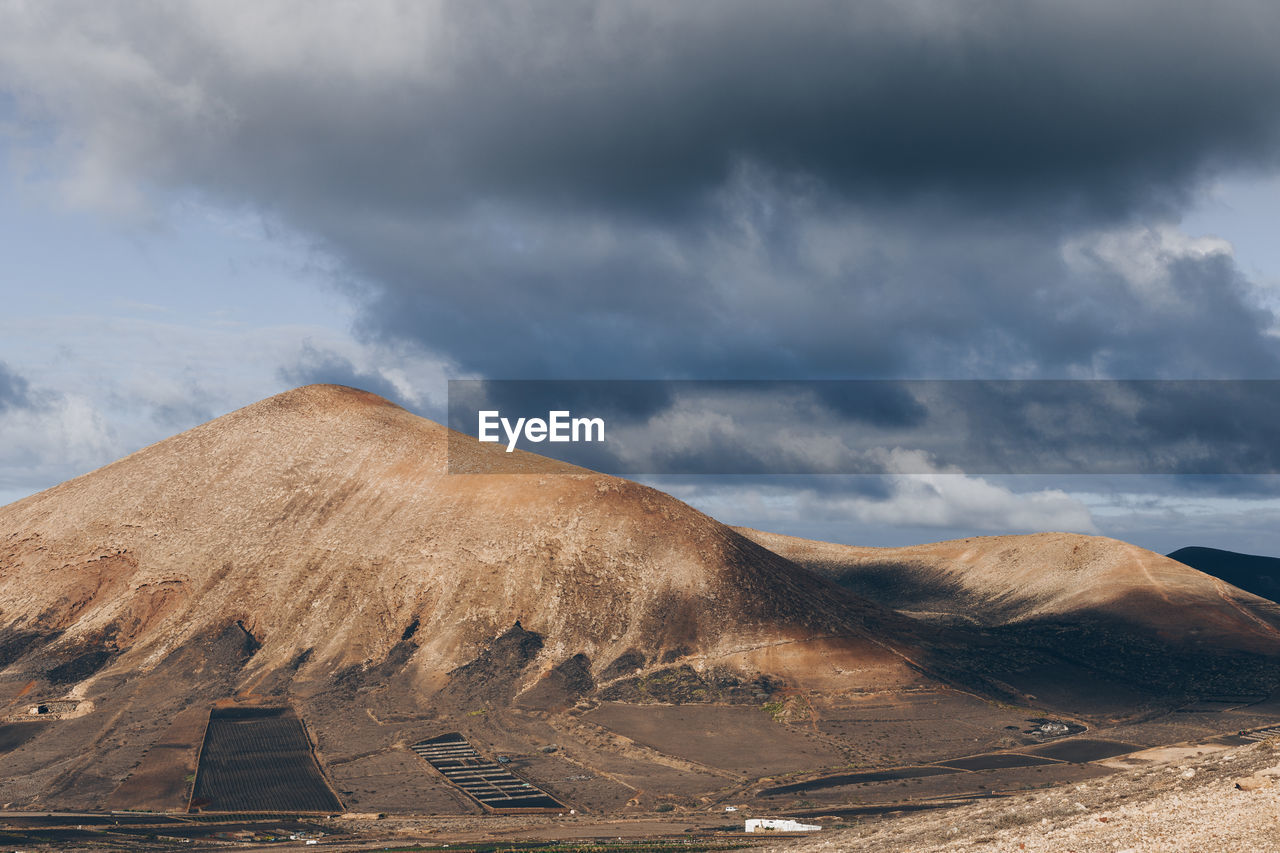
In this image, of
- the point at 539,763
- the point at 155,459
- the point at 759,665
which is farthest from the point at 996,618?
the point at 155,459

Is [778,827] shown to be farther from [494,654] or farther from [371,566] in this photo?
[371,566]

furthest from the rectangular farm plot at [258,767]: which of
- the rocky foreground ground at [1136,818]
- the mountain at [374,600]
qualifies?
the rocky foreground ground at [1136,818]

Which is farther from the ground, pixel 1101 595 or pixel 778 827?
pixel 1101 595

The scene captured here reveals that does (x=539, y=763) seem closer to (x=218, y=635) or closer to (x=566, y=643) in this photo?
(x=566, y=643)

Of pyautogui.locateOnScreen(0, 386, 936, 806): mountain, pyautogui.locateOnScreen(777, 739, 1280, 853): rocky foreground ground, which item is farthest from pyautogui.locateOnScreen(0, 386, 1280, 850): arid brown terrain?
pyautogui.locateOnScreen(777, 739, 1280, 853): rocky foreground ground

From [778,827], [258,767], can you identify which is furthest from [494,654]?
[778,827]
